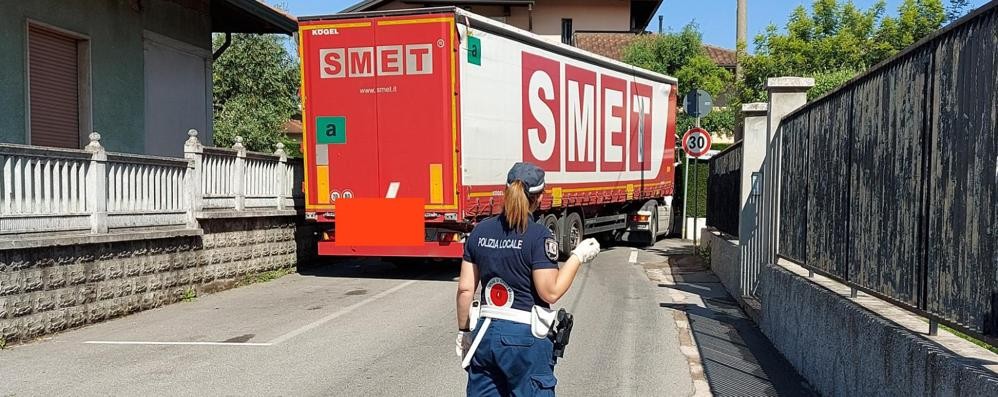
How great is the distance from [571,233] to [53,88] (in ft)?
30.1

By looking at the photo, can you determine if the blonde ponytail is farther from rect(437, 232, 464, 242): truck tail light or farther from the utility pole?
the utility pole

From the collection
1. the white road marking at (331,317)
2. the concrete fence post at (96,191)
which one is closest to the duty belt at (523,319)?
the white road marking at (331,317)

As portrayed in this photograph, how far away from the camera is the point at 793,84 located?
9.60m

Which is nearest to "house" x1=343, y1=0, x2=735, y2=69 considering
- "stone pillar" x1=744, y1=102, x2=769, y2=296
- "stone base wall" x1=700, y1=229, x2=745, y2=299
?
"stone base wall" x1=700, y1=229, x2=745, y2=299

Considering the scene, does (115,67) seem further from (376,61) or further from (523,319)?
(523,319)

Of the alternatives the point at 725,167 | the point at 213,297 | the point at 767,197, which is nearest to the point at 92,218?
the point at 213,297

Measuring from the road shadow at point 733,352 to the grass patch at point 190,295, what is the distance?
6.13m

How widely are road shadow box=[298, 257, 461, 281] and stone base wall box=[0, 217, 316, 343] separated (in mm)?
1016

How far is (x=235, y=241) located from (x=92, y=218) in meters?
3.48

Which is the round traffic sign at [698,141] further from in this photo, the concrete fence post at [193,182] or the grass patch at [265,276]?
the concrete fence post at [193,182]

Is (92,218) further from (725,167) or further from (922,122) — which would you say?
(725,167)

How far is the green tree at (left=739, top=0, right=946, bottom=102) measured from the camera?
103 ft

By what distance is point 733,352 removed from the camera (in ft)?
28.2

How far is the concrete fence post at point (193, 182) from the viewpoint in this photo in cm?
1245
